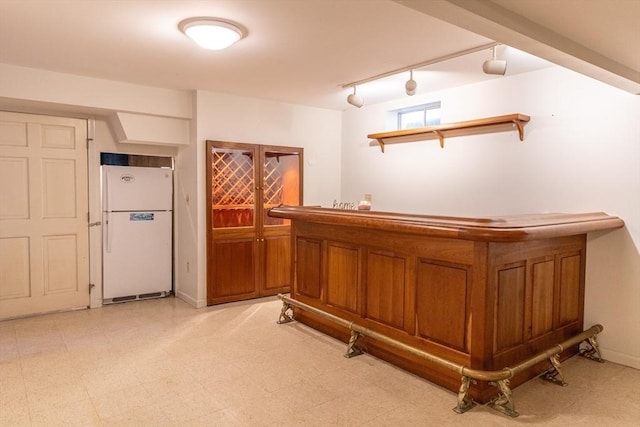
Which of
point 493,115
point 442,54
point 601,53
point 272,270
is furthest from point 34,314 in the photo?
point 601,53

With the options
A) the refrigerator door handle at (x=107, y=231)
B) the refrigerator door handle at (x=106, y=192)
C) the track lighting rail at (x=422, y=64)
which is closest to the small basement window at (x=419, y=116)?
the track lighting rail at (x=422, y=64)

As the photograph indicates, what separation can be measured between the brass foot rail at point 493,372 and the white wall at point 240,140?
182cm

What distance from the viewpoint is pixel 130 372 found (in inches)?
116

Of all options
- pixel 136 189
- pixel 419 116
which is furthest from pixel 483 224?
pixel 136 189

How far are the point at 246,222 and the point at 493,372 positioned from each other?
10.6 feet

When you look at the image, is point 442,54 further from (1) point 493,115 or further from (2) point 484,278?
(2) point 484,278

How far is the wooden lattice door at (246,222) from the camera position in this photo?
4684 mm

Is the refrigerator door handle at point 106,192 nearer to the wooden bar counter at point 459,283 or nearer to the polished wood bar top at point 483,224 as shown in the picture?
the wooden bar counter at point 459,283

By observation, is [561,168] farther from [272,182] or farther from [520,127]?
[272,182]

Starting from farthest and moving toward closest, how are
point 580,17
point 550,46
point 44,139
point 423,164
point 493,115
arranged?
point 423,164 < point 44,139 < point 493,115 < point 550,46 < point 580,17

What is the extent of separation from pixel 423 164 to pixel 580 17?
8.61 feet

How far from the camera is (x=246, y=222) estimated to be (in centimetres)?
492

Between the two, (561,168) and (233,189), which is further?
(233,189)

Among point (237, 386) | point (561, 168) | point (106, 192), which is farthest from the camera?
point (106, 192)
